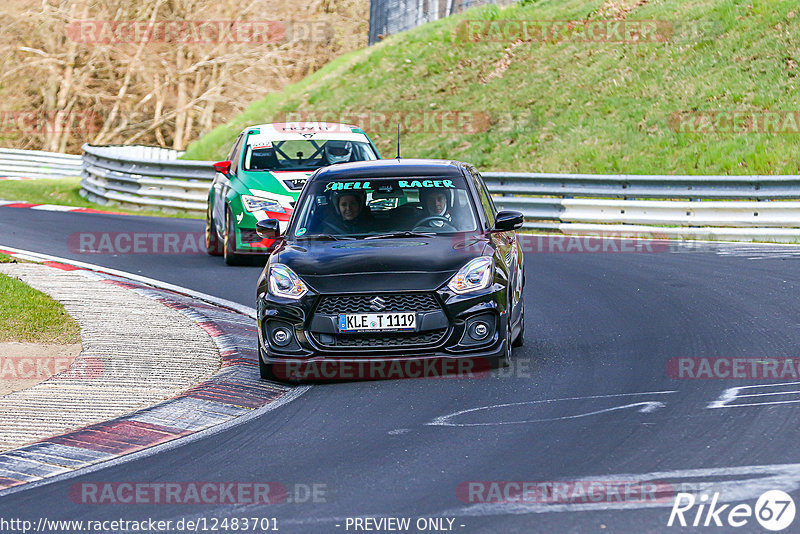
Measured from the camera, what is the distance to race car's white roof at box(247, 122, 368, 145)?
1664 centimetres

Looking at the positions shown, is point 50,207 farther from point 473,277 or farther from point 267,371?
point 473,277

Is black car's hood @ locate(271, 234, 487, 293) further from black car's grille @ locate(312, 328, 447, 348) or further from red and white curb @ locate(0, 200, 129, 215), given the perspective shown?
red and white curb @ locate(0, 200, 129, 215)

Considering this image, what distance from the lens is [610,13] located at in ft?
109

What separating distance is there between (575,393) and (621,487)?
2.39 meters

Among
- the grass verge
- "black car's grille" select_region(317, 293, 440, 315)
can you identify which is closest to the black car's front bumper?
"black car's grille" select_region(317, 293, 440, 315)

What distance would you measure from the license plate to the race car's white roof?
798 cm

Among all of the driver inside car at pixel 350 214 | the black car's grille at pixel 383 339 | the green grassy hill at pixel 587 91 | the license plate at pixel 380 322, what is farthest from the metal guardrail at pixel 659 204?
the license plate at pixel 380 322

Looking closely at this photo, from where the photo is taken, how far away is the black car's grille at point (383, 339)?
873 cm

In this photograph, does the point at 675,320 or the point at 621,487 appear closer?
the point at 621,487

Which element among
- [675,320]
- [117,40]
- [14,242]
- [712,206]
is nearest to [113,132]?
[117,40]

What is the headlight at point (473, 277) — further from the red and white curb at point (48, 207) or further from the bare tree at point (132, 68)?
the bare tree at point (132, 68)

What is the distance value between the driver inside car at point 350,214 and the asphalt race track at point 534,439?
1.44m

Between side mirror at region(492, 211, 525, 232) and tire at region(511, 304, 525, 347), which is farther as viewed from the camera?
tire at region(511, 304, 525, 347)

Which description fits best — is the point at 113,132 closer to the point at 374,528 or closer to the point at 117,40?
the point at 117,40
